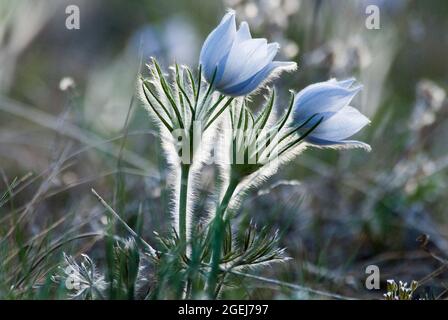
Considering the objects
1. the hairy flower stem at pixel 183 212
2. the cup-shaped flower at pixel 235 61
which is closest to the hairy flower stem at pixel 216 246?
the hairy flower stem at pixel 183 212

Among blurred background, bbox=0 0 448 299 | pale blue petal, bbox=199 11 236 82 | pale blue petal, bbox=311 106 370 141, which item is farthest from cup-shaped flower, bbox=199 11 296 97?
blurred background, bbox=0 0 448 299

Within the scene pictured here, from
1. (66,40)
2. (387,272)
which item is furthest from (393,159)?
(66,40)

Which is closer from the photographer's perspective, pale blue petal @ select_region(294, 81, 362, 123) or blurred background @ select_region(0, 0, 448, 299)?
pale blue petal @ select_region(294, 81, 362, 123)

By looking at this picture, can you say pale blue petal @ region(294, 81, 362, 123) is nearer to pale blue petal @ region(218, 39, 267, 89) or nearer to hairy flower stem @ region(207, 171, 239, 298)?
pale blue petal @ region(218, 39, 267, 89)

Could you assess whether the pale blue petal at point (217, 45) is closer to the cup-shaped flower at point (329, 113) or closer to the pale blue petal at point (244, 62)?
the pale blue petal at point (244, 62)

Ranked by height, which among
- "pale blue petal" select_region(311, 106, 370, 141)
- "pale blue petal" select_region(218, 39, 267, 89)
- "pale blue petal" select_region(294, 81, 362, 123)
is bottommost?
"pale blue petal" select_region(311, 106, 370, 141)

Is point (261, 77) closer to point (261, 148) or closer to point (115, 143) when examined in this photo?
point (261, 148)

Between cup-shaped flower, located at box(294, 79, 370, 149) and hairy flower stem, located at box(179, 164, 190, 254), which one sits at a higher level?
cup-shaped flower, located at box(294, 79, 370, 149)
